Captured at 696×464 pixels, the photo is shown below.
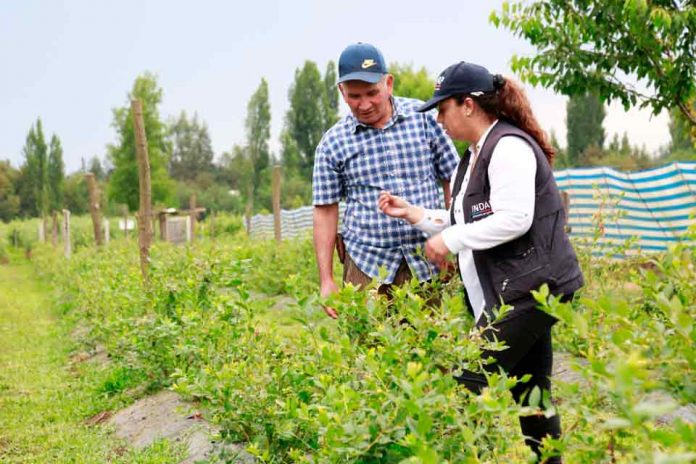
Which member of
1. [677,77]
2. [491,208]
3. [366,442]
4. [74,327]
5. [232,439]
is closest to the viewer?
[366,442]

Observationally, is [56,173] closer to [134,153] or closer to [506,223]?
[134,153]

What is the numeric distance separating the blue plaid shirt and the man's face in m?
0.06

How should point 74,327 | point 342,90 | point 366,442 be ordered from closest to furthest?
point 366,442
point 342,90
point 74,327

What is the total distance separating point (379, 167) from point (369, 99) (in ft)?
1.03

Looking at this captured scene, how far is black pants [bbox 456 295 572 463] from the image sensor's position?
3.02 meters

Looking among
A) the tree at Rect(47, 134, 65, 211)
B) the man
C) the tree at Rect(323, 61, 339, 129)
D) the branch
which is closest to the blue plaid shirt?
the man

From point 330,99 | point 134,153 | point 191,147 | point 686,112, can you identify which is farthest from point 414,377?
point 191,147

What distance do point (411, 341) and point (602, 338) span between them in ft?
2.49

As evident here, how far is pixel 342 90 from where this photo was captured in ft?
13.1

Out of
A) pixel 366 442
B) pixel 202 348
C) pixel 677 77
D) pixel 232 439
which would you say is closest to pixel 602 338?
pixel 366 442

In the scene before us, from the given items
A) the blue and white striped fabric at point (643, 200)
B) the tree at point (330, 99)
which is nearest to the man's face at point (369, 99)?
the blue and white striped fabric at point (643, 200)

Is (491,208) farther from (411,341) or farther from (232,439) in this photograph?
(232,439)

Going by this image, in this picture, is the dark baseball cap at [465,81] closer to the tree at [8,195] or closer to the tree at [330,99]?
the tree at [330,99]

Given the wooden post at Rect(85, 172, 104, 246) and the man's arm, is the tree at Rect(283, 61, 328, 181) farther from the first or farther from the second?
the man's arm
